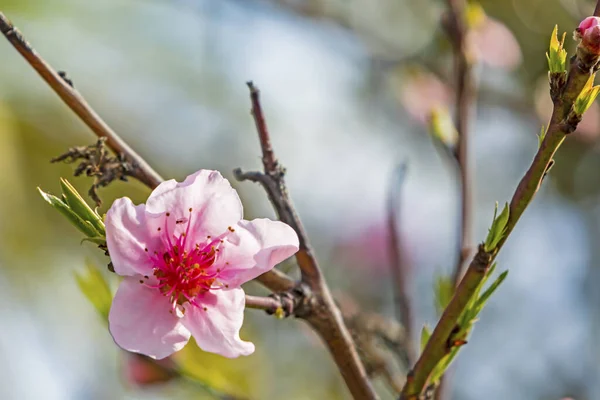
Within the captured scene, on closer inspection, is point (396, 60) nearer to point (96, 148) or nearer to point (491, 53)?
point (491, 53)

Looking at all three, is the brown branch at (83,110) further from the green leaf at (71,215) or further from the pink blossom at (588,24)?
the pink blossom at (588,24)

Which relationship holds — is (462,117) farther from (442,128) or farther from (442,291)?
(442,291)

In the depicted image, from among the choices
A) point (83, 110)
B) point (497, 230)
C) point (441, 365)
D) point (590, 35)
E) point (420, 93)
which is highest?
point (83, 110)

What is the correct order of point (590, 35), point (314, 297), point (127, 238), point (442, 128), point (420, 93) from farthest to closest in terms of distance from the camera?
point (420, 93), point (442, 128), point (314, 297), point (127, 238), point (590, 35)

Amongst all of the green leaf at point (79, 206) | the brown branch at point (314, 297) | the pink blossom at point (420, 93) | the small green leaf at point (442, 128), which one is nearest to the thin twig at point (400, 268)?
the small green leaf at point (442, 128)

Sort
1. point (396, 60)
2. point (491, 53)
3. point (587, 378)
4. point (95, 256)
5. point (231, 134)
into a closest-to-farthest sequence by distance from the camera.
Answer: point (95, 256) → point (491, 53) → point (587, 378) → point (396, 60) → point (231, 134)

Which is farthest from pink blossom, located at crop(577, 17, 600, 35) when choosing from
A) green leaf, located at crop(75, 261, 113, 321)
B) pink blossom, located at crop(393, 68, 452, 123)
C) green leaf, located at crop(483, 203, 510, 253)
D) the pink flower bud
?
pink blossom, located at crop(393, 68, 452, 123)

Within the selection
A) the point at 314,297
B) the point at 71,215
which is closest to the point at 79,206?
the point at 71,215

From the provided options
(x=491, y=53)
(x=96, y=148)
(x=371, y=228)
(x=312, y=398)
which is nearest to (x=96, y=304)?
(x=96, y=148)
